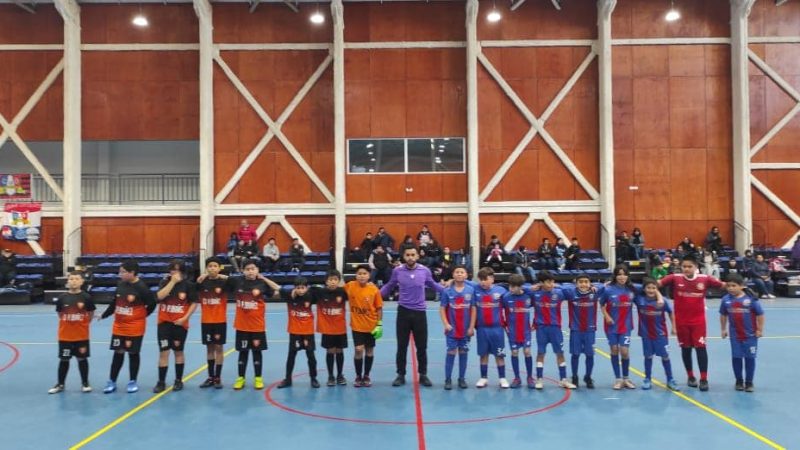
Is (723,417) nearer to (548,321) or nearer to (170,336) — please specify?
(548,321)

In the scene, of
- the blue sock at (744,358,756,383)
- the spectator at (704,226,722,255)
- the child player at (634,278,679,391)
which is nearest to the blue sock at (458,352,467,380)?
the child player at (634,278,679,391)

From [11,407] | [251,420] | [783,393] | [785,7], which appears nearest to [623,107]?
[785,7]

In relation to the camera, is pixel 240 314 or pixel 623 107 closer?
pixel 240 314

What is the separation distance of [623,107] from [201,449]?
70.7 feet

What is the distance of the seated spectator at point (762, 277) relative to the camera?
63.9ft

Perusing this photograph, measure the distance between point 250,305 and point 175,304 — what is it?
1.05 meters

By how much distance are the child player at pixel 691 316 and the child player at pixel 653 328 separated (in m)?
0.25

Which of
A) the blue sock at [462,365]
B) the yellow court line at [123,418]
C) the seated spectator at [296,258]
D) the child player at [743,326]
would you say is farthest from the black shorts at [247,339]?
the seated spectator at [296,258]

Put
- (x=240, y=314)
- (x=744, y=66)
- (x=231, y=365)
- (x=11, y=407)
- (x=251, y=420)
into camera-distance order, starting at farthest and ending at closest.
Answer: (x=744, y=66)
(x=231, y=365)
(x=240, y=314)
(x=11, y=407)
(x=251, y=420)

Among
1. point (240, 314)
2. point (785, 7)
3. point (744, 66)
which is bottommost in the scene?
point (240, 314)

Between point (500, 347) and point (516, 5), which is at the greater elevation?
point (516, 5)

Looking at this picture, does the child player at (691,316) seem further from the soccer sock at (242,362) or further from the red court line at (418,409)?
the soccer sock at (242,362)

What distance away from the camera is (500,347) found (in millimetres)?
8344

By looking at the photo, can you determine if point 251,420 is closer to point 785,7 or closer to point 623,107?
point 623,107
